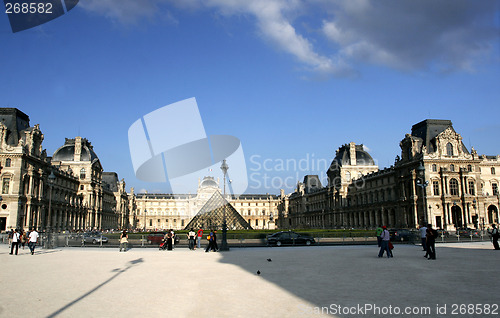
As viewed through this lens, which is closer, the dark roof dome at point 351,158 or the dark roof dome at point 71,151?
the dark roof dome at point 71,151

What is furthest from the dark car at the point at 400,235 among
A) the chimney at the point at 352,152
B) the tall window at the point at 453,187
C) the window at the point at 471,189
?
the chimney at the point at 352,152

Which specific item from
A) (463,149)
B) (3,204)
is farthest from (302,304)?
(463,149)

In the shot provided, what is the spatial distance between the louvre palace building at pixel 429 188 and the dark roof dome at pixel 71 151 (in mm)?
56620

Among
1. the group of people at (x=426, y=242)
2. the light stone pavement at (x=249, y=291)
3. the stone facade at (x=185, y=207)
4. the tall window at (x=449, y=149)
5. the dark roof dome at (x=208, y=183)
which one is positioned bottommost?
the light stone pavement at (x=249, y=291)

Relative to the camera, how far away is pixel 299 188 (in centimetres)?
12125

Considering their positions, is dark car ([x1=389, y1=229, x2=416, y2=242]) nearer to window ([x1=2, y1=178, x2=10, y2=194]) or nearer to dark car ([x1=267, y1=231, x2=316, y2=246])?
dark car ([x1=267, y1=231, x2=316, y2=246])

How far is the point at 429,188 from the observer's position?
55656mm

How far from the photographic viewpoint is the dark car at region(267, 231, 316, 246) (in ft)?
103

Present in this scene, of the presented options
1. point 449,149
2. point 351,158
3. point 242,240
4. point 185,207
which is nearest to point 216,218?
point 242,240

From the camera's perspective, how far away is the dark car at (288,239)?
103ft

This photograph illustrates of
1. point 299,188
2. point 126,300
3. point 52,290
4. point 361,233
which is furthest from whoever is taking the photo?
point 299,188

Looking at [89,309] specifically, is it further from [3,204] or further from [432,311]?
[3,204]

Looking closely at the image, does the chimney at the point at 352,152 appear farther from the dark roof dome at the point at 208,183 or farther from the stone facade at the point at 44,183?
the dark roof dome at the point at 208,183

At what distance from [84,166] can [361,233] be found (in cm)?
6216
